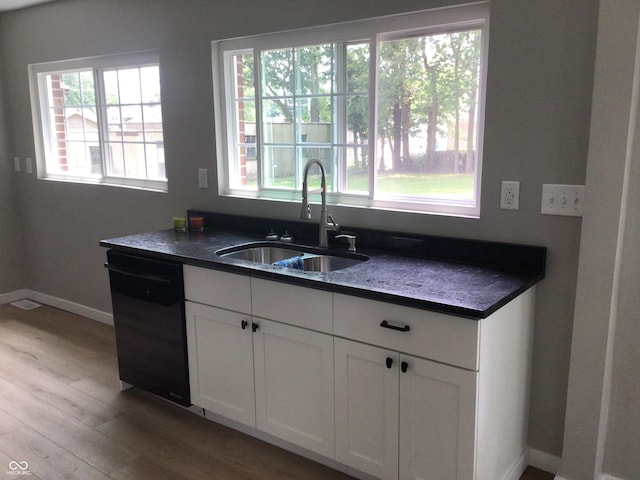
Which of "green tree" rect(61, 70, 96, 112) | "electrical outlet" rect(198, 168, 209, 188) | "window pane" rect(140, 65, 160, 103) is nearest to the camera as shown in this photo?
"electrical outlet" rect(198, 168, 209, 188)

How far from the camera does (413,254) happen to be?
2541 mm

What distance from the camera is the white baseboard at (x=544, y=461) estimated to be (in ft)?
7.66

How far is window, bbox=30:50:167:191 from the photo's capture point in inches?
145

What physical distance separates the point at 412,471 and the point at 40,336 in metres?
3.03

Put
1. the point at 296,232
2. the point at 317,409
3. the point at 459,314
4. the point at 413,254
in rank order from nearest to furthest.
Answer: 1. the point at 459,314
2. the point at 317,409
3. the point at 413,254
4. the point at 296,232

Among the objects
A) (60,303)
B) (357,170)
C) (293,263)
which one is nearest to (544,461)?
(293,263)

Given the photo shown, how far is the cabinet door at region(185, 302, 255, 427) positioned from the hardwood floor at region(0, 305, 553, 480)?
0.56 feet

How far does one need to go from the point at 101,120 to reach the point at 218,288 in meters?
2.14

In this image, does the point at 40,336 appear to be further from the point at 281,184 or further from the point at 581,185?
the point at 581,185

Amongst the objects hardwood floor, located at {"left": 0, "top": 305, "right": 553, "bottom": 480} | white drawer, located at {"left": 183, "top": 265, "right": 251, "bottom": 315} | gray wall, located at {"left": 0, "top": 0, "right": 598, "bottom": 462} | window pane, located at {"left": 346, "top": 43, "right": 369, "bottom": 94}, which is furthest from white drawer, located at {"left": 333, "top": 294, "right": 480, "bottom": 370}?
window pane, located at {"left": 346, "top": 43, "right": 369, "bottom": 94}

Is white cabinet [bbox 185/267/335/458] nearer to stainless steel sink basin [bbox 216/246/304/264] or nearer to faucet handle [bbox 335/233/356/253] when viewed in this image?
stainless steel sink basin [bbox 216/246/304/264]

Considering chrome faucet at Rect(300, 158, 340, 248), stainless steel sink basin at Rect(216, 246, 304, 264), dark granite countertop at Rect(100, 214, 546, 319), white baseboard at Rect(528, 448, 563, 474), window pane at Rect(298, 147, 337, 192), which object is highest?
window pane at Rect(298, 147, 337, 192)

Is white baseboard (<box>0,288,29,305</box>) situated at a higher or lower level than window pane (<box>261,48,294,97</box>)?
lower

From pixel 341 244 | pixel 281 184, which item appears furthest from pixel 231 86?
pixel 341 244
